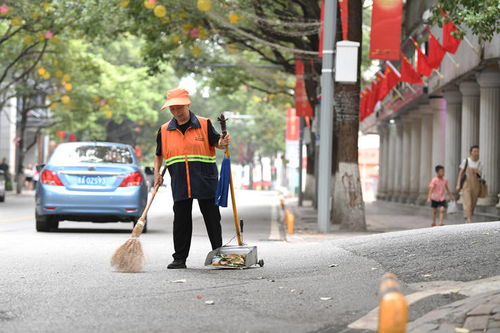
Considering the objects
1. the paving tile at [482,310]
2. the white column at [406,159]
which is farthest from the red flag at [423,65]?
the paving tile at [482,310]

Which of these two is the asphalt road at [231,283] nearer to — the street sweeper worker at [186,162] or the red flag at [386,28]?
the street sweeper worker at [186,162]

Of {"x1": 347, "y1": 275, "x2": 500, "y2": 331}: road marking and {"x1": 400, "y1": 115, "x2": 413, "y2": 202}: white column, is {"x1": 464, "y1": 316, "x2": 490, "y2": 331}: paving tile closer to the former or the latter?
{"x1": 347, "y1": 275, "x2": 500, "y2": 331}: road marking

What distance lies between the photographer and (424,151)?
38.3m

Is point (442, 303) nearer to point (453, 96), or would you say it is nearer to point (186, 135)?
point (186, 135)

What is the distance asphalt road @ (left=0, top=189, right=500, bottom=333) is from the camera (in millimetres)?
7477

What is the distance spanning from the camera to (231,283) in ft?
31.9

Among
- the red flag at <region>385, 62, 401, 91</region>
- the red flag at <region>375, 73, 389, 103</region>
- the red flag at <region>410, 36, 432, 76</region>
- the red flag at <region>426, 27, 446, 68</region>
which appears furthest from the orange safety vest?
the red flag at <region>375, 73, 389, 103</region>

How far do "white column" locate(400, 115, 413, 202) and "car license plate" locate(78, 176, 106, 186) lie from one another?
25.2 m

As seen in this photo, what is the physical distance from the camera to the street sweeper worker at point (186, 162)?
1109 centimetres

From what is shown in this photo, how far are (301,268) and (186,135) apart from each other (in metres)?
1.76

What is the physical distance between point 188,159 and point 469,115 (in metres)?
19.7

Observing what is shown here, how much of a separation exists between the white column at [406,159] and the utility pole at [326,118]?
21798mm

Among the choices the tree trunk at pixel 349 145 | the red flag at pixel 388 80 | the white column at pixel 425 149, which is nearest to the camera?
the tree trunk at pixel 349 145

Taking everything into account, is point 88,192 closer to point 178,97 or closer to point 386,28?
point 386,28
